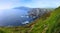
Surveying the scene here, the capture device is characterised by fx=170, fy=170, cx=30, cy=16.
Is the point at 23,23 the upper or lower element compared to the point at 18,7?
lower

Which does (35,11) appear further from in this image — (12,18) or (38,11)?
(12,18)

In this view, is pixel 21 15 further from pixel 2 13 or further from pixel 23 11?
pixel 2 13

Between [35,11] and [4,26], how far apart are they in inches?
215

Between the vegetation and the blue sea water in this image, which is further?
the blue sea water

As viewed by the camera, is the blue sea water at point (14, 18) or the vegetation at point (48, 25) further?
the blue sea water at point (14, 18)

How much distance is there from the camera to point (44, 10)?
2734cm

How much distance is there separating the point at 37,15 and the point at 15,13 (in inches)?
144

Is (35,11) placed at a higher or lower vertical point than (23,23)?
higher

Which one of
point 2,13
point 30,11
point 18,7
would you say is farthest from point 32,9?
point 2,13

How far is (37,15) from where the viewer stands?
2772 centimetres

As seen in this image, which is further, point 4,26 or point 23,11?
point 23,11

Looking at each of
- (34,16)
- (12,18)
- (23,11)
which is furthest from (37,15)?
(12,18)

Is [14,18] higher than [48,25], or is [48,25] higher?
[14,18]

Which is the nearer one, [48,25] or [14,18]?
[48,25]
